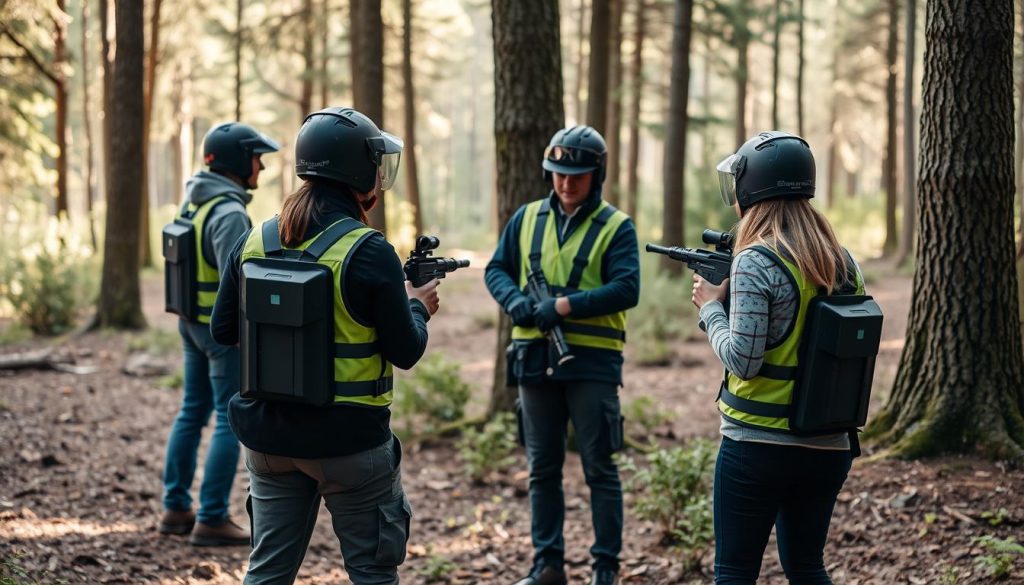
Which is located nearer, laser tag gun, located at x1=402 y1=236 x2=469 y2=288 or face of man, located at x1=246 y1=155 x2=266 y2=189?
laser tag gun, located at x1=402 y1=236 x2=469 y2=288

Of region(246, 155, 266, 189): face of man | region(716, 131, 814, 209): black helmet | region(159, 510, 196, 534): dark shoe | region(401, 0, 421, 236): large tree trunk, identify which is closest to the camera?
region(716, 131, 814, 209): black helmet

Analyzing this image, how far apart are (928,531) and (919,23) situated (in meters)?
26.0

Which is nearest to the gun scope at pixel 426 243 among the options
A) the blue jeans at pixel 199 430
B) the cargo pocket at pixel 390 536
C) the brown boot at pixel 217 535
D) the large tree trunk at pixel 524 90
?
the cargo pocket at pixel 390 536

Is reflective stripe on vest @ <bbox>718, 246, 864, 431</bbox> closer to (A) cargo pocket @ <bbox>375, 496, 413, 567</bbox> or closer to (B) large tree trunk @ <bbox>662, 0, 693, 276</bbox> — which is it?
(A) cargo pocket @ <bbox>375, 496, 413, 567</bbox>

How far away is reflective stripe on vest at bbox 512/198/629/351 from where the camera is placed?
4.93 meters

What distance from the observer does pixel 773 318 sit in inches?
128

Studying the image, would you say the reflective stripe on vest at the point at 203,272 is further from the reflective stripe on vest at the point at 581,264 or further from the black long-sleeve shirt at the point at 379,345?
the black long-sleeve shirt at the point at 379,345

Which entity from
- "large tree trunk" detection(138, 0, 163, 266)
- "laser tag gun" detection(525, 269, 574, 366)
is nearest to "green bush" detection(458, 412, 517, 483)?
"laser tag gun" detection(525, 269, 574, 366)

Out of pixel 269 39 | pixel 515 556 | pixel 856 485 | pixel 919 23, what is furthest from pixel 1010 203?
pixel 919 23

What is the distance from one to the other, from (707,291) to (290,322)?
1.65m

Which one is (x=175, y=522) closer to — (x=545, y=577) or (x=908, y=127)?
(x=545, y=577)

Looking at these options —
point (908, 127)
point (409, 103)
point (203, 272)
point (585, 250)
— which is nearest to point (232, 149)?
point (203, 272)

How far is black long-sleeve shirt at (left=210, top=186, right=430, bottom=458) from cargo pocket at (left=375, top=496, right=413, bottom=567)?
25 cm

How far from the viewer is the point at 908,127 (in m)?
20.1
